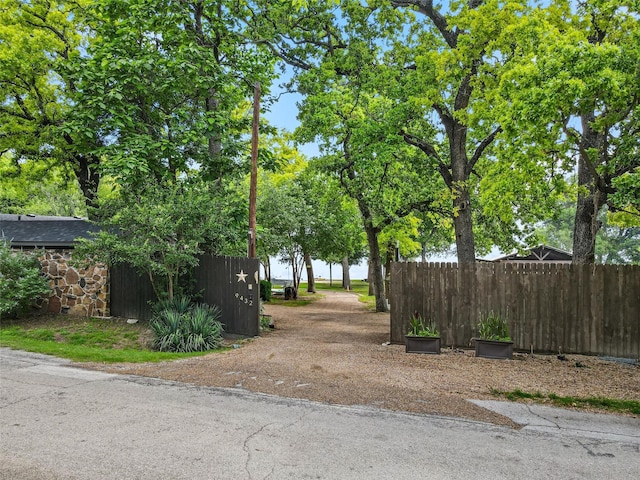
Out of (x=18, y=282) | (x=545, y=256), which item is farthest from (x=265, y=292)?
(x=545, y=256)

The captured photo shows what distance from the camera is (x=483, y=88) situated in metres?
12.2

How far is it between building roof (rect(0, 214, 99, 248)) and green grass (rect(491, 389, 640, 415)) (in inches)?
426

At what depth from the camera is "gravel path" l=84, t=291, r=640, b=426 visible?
5.77 m

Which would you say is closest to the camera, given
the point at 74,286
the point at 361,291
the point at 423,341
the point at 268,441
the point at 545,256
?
the point at 268,441

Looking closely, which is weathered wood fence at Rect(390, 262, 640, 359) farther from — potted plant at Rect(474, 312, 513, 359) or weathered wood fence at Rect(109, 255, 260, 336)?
weathered wood fence at Rect(109, 255, 260, 336)

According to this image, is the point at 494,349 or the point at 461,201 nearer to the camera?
the point at 494,349

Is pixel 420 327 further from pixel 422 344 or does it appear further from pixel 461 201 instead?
pixel 461 201

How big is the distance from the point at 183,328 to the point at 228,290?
1.67 meters

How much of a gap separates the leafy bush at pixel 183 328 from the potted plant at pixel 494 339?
5720 millimetres

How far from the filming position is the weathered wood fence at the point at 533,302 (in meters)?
8.54

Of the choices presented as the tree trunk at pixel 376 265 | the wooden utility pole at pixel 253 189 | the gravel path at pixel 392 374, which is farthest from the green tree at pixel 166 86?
the tree trunk at pixel 376 265

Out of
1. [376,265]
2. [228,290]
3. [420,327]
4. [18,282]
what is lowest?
[420,327]

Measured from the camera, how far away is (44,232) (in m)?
13.2

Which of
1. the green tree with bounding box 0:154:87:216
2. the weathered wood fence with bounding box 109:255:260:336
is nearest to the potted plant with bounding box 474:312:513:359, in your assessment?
the weathered wood fence with bounding box 109:255:260:336
